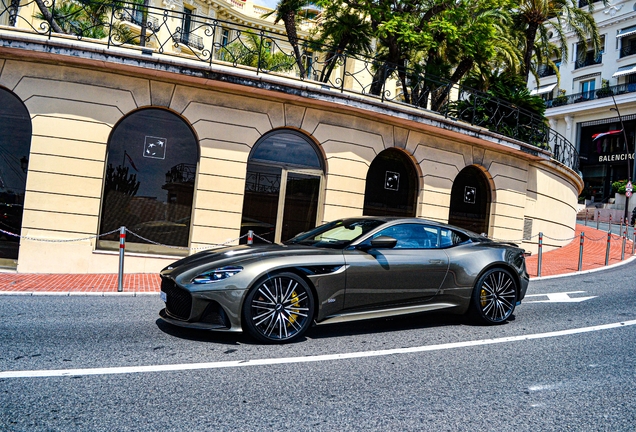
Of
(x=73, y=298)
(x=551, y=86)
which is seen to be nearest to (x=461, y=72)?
(x=73, y=298)

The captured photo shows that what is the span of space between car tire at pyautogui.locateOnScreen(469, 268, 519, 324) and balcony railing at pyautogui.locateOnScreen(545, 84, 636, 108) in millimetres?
45149

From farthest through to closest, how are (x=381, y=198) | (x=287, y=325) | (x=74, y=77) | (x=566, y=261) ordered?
(x=566, y=261) → (x=381, y=198) → (x=74, y=77) → (x=287, y=325)

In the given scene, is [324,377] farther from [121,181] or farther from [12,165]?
[12,165]

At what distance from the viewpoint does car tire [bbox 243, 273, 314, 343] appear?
16.9 feet

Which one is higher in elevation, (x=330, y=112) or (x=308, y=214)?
(x=330, y=112)

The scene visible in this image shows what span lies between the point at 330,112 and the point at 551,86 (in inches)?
1860

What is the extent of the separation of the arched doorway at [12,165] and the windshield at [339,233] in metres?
7.92

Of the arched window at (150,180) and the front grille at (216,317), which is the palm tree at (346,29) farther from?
the front grille at (216,317)

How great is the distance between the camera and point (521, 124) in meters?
17.6

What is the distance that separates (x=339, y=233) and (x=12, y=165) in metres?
8.69

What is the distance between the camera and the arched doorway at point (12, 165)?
11297 millimetres

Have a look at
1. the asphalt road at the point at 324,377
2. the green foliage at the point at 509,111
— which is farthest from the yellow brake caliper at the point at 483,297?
the green foliage at the point at 509,111

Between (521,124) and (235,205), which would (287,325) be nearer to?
(235,205)

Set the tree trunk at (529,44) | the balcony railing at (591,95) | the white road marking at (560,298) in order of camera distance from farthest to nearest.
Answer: the balcony railing at (591,95)
the tree trunk at (529,44)
the white road marking at (560,298)
